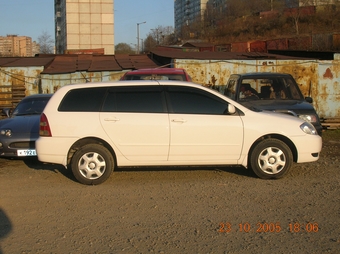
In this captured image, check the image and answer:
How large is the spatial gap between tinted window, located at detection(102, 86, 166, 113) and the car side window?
18 centimetres

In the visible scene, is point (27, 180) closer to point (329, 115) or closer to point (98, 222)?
point (98, 222)

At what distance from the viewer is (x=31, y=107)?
1021 cm

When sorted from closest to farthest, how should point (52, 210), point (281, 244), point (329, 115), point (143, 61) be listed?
point (281, 244)
point (52, 210)
point (329, 115)
point (143, 61)

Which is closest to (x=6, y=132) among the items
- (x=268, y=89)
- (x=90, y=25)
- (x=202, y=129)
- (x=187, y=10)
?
(x=202, y=129)

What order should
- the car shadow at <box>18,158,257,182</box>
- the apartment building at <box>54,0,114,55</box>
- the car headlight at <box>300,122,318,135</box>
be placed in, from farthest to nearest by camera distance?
the apartment building at <box>54,0,114,55</box> → the car shadow at <box>18,158,257,182</box> → the car headlight at <box>300,122,318,135</box>

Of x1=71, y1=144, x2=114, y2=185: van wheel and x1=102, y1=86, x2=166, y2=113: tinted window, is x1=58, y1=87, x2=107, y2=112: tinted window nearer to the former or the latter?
x1=102, y1=86, x2=166, y2=113: tinted window

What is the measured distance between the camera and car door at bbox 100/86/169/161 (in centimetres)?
678

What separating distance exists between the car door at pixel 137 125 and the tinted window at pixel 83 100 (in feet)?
0.43

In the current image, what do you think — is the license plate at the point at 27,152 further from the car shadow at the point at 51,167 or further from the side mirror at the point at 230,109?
the side mirror at the point at 230,109

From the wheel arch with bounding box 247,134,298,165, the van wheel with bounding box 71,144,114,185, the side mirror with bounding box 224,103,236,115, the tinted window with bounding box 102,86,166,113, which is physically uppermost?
the tinted window with bounding box 102,86,166,113

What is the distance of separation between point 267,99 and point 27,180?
17.9 ft

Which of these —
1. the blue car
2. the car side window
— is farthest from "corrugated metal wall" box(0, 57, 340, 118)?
the car side window

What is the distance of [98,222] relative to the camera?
5.21m

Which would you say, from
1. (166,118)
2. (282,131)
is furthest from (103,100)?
(282,131)
